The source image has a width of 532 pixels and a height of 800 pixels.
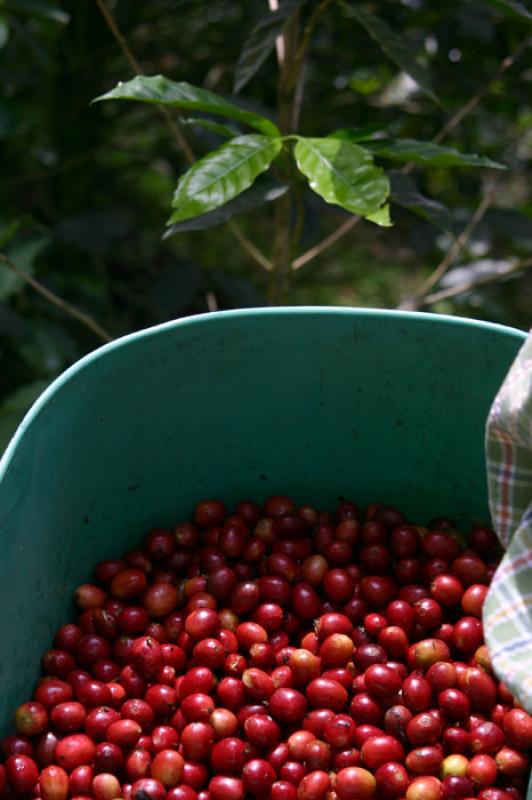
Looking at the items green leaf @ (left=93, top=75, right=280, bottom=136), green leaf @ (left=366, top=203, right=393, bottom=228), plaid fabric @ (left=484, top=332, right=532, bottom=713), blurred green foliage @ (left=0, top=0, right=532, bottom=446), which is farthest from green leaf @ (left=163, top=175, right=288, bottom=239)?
plaid fabric @ (left=484, top=332, right=532, bottom=713)

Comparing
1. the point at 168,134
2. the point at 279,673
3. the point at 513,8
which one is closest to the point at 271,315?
the point at 279,673

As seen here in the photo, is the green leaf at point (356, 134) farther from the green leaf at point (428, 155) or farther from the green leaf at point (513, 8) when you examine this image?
the green leaf at point (513, 8)

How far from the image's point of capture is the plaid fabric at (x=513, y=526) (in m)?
0.74

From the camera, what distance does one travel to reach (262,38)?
4.45 ft

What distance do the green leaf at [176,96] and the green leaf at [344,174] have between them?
0.08m

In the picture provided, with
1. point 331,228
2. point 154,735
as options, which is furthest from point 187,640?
point 331,228

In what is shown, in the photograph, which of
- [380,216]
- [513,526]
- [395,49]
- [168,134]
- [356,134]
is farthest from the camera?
[168,134]

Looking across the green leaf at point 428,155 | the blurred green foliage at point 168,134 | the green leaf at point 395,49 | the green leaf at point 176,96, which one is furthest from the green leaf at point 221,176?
the blurred green foliage at point 168,134

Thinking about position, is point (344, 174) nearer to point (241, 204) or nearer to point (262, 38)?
point (241, 204)

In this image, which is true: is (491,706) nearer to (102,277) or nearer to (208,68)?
(102,277)

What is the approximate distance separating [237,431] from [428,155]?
1.43 ft

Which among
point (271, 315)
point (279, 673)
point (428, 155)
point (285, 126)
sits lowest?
point (279, 673)

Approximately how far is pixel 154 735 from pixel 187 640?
0.41 ft

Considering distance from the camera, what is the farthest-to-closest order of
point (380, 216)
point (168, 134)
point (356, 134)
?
1. point (168, 134)
2. point (356, 134)
3. point (380, 216)
